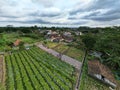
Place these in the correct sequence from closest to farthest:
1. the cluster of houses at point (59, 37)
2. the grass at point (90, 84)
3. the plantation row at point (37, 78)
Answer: the plantation row at point (37, 78) → the grass at point (90, 84) → the cluster of houses at point (59, 37)

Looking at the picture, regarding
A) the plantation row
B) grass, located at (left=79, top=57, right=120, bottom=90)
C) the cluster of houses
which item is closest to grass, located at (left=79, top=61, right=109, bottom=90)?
grass, located at (left=79, top=57, right=120, bottom=90)

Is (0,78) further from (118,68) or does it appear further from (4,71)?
(118,68)

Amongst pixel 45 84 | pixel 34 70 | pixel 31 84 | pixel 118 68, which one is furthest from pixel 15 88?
pixel 118 68

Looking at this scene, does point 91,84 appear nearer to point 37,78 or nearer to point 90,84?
point 90,84

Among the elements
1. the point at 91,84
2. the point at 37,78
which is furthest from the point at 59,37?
the point at 37,78

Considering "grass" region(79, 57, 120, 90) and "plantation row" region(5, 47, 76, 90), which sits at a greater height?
"plantation row" region(5, 47, 76, 90)

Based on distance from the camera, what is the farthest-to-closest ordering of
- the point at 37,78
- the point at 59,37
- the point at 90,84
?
the point at 59,37 < the point at 90,84 < the point at 37,78

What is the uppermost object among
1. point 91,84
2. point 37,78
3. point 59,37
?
point 37,78

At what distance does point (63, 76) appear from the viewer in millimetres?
23266

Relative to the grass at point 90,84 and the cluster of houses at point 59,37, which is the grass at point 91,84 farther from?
the cluster of houses at point 59,37

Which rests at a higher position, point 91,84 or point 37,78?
point 37,78

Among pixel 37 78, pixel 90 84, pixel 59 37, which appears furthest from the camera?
pixel 59 37

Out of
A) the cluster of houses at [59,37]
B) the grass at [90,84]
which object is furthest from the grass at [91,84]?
the cluster of houses at [59,37]

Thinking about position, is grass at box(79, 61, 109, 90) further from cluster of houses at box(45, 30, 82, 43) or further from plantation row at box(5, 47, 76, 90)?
cluster of houses at box(45, 30, 82, 43)
